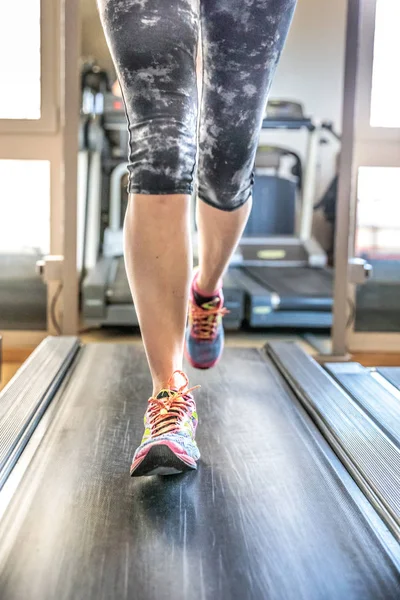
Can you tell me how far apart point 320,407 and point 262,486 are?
45cm

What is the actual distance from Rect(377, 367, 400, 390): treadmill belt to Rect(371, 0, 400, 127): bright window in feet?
4.74

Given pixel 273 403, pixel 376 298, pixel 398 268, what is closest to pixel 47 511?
pixel 273 403

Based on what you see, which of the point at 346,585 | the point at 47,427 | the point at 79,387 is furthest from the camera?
the point at 79,387

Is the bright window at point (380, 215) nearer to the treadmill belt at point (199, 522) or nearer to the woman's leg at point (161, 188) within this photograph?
the treadmill belt at point (199, 522)

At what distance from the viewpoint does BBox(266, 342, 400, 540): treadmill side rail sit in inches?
37.7

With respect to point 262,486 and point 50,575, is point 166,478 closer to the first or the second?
point 262,486

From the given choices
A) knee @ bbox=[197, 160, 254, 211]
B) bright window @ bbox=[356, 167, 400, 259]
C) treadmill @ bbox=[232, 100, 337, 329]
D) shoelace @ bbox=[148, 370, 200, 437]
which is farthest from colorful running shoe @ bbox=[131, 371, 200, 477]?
bright window @ bbox=[356, 167, 400, 259]

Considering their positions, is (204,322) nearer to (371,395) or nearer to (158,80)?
(371,395)

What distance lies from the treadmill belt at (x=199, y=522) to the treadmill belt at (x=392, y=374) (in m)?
0.47

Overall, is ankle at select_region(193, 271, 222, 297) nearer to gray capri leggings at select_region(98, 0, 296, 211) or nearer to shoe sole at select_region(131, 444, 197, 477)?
gray capri leggings at select_region(98, 0, 296, 211)

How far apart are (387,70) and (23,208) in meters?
→ 1.95

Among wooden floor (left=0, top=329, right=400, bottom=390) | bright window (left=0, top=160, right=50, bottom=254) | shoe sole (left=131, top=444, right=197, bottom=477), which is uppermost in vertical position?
bright window (left=0, top=160, right=50, bottom=254)

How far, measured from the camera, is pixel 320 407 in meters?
1.39

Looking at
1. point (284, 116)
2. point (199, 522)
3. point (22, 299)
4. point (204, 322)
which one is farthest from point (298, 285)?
point (199, 522)
